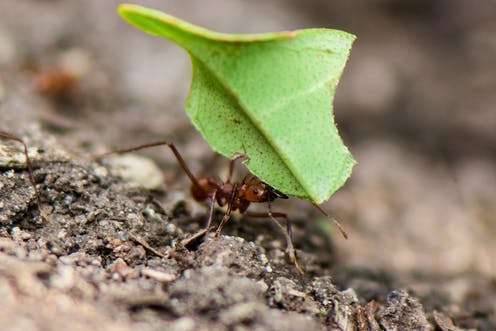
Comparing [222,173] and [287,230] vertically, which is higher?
[287,230]

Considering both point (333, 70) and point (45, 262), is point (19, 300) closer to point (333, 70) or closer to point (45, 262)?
point (45, 262)

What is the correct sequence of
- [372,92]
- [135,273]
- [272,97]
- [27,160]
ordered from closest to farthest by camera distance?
[135,273] → [272,97] → [27,160] → [372,92]

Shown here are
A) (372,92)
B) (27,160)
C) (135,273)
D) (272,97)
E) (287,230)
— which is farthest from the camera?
(372,92)

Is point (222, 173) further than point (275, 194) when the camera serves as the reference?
Yes

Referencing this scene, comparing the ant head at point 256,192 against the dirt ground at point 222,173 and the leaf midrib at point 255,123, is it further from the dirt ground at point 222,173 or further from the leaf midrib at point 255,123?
the leaf midrib at point 255,123

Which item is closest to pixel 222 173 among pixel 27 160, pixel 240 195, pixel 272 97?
pixel 240 195

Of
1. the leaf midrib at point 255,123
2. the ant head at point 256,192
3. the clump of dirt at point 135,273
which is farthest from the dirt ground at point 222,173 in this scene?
the leaf midrib at point 255,123

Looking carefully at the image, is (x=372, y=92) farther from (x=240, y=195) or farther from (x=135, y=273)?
(x=135, y=273)
